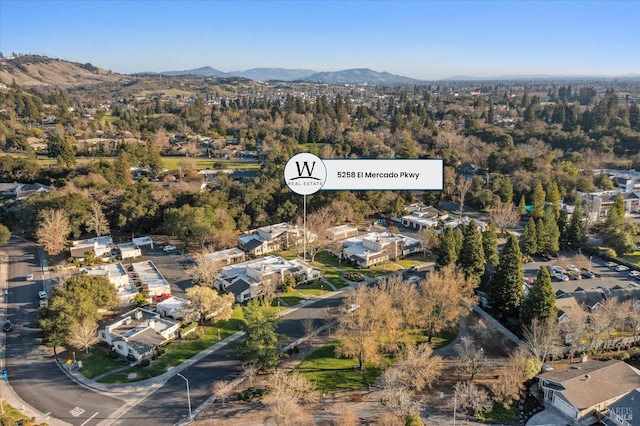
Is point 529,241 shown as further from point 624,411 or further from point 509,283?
point 624,411

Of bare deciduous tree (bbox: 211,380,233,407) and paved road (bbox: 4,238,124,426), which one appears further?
bare deciduous tree (bbox: 211,380,233,407)

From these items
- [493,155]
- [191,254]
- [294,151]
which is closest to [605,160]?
[493,155]


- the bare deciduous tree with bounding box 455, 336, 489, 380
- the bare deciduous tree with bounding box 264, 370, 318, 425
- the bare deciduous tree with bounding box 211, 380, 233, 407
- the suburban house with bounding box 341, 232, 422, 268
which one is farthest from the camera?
the suburban house with bounding box 341, 232, 422, 268

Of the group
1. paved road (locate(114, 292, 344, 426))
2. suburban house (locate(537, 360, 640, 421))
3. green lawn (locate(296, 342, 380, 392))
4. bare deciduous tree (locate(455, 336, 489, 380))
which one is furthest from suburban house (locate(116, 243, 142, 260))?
suburban house (locate(537, 360, 640, 421))

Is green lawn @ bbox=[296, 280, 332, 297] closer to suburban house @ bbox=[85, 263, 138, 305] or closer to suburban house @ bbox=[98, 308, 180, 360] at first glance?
suburban house @ bbox=[98, 308, 180, 360]

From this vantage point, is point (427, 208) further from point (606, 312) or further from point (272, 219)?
point (606, 312)

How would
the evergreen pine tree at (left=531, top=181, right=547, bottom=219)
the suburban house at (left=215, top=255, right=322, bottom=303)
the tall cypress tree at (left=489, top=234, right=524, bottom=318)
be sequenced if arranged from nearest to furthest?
the tall cypress tree at (left=489, top=234, right=524, bottom=318) → the suburban house at (left=215, top=255, right=322, bottom=303) → the evergreen pine tree at (left=531, top=181, right=547, bottom=219)

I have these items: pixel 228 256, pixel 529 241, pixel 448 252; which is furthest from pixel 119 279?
pixel 529 241
